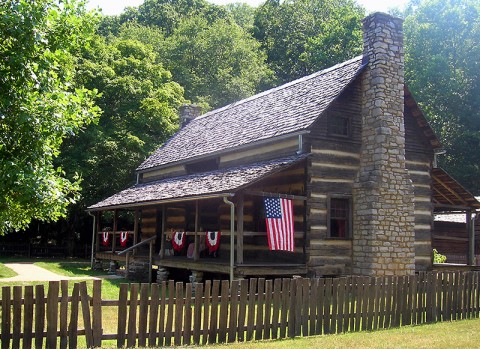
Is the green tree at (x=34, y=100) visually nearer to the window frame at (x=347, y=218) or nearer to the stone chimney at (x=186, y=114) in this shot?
the window frame at (x=347, y=218)

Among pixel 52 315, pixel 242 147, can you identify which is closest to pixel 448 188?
pixel 242 147

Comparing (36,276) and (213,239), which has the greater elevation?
(213,239)

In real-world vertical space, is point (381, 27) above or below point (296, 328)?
above

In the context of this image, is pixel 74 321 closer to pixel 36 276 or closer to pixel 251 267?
pixel 251 267

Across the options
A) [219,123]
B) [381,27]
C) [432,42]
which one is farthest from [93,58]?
[432,42]

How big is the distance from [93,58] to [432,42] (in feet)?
89.2

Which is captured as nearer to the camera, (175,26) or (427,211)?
(427,211)

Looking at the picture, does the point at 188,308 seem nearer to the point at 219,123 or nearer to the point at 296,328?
the point at 296,328

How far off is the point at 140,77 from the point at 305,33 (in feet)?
99.9

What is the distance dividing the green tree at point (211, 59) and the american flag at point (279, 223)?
117 feet

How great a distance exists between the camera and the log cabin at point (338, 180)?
1753cm

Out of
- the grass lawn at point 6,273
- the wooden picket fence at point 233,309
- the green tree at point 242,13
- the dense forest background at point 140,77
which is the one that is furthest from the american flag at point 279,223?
the green tree at point 242,13

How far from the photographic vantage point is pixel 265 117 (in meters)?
21.4

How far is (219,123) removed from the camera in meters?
26.0
